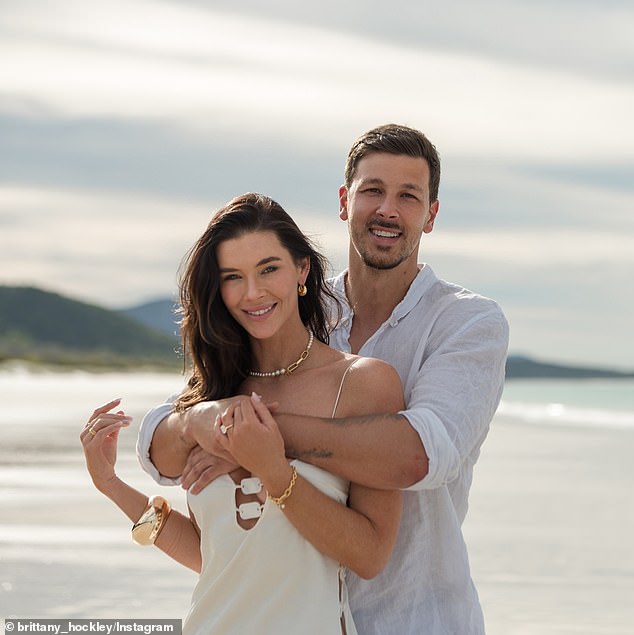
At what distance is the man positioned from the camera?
3422mm

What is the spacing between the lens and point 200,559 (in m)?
3.88

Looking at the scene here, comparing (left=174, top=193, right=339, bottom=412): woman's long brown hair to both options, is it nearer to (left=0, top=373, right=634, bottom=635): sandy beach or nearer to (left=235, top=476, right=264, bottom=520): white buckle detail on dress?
(left=235, top=476, right=264, bottom=520): white buckle detail on dress

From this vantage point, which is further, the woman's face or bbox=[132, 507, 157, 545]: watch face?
bbox=[132, 507, 157, 545]: watch face

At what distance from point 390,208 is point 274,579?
4.52 feet

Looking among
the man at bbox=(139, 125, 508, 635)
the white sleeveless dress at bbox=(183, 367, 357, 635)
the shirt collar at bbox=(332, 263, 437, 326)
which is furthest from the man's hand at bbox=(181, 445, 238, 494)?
the shirt collar at bbox=(332, 263, 437, 326)

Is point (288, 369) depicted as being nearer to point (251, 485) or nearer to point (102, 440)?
point (251, 485)

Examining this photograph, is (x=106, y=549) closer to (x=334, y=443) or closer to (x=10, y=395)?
(x=334, y=443)

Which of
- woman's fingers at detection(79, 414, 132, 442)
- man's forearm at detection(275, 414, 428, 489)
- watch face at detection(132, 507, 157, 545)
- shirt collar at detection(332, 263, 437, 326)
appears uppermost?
shirt collar at detection(332, 263, 437, 326)

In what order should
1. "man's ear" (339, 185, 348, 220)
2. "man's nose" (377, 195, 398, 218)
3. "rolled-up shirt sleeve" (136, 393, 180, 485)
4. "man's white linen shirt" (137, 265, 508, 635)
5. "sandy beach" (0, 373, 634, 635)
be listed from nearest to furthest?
"man's white linen shirt" (137, 265, 508, 635)
"rolled-up shirt sleeve" (136, 393, 180, 485)
"man's nose" (377, 195, 398, 218)
"man's ear" (339, 185, 348, 220)
"sandy beach" (0, 373, 634, 635)

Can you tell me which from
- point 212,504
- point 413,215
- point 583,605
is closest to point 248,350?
point 212,504

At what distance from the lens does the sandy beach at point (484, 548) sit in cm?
741

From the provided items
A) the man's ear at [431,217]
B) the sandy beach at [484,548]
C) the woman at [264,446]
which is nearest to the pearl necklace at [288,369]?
the woman at [264,446]

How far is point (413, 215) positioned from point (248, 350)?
2.62ft

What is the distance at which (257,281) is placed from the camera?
12.1 feet
